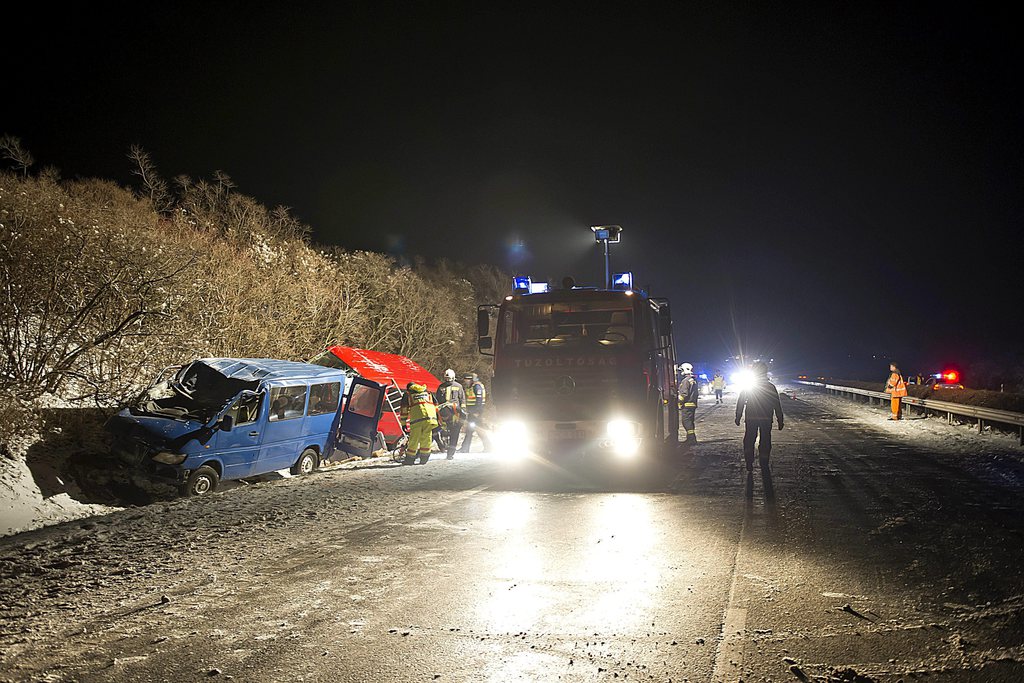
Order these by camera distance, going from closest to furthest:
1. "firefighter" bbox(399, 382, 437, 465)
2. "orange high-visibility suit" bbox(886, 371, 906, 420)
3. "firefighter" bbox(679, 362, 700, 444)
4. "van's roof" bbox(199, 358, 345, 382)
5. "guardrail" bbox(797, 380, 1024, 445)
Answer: "van's roof" bbox(199, 358, 345, 382)
"firefighter" bbox(399, 382, 437, 465)
"guardrail" bbox(797, 380, 1024, 445)
"firefighter" bbox(679, 362, 700, 444)
"orange high-visibility suit" bbox(886, 371, 906, 420)

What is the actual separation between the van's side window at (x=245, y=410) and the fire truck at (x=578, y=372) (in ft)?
12.2

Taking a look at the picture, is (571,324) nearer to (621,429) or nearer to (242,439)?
(621,429)

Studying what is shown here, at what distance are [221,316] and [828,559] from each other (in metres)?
16.6

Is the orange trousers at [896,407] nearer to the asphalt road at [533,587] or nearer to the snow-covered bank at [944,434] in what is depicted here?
the snow-covered bank at [944,434]

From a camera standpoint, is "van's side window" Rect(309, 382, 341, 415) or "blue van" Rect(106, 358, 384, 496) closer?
"blue van" Rect(106, 358, 384, 496)

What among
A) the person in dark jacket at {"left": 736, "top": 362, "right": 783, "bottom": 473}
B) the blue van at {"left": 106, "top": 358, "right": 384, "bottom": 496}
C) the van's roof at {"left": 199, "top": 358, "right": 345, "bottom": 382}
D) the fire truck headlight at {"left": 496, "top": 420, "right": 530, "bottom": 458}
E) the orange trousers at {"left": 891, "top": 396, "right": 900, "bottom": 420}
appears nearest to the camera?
the blue van at {"left": 106, "top": 358, "right": 384, "bottom": 496}

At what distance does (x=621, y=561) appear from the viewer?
5.87 m

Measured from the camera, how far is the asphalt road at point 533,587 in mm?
3854

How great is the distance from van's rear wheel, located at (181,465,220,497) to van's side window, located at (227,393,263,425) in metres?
0.79

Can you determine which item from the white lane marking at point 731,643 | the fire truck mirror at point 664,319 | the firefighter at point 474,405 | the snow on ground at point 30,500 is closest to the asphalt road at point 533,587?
the white lane marking at point 731,643

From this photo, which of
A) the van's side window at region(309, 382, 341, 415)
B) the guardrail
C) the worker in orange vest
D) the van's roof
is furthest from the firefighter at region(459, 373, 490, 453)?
the worker in orange vest

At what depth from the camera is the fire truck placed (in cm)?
1120

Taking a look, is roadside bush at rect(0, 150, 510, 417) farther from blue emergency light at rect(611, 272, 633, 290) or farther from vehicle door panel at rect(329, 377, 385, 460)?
blue emergency light at rect(611, 272, 633, 290)

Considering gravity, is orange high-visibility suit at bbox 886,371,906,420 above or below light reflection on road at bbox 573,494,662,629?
above
